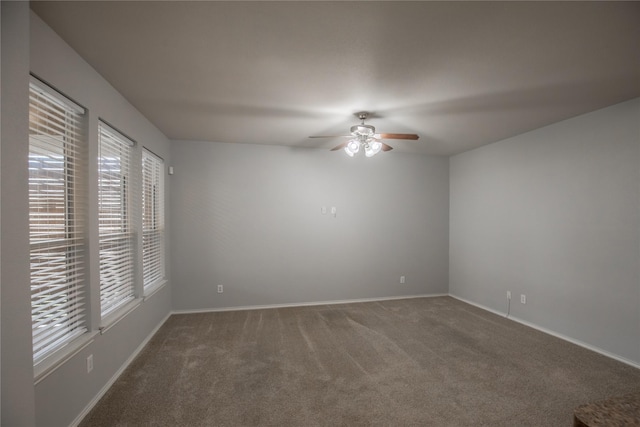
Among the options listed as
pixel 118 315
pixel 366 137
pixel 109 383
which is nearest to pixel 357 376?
pixel 109 383

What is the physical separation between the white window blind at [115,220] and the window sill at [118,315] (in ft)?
0.14

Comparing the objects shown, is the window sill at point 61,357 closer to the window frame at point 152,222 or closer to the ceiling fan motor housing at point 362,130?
the window frame at point 152,222

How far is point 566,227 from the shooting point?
3.49m

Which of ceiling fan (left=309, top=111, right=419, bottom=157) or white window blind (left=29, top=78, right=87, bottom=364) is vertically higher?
ceiling fan (left=309, top=111, right=419, bottom=157)

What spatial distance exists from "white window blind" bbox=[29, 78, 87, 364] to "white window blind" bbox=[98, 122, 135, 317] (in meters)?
0.27

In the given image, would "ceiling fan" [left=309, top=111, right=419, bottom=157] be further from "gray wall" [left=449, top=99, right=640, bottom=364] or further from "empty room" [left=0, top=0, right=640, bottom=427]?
"gray wall" [left=449, top=99, right=640, bottom=364]

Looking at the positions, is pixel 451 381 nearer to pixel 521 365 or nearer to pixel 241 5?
pixel 521 365

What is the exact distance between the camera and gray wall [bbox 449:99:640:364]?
2.95 metres

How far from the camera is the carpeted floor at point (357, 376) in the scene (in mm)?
2133

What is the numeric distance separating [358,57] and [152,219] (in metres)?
3.22

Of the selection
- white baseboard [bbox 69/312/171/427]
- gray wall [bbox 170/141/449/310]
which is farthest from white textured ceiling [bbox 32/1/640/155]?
white baseboard [bbox 69/312/171/427]

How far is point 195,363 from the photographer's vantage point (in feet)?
9.43

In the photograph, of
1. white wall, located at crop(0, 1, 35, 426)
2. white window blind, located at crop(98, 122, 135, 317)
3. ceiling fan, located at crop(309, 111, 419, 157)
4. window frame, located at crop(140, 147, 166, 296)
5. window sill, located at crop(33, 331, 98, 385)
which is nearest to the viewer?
white wall, located at crop(0, 1, 35, 426)

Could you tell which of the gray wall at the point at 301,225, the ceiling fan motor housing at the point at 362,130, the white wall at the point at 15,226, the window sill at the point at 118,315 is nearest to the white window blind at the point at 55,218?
the window sill at the point at 118,315
